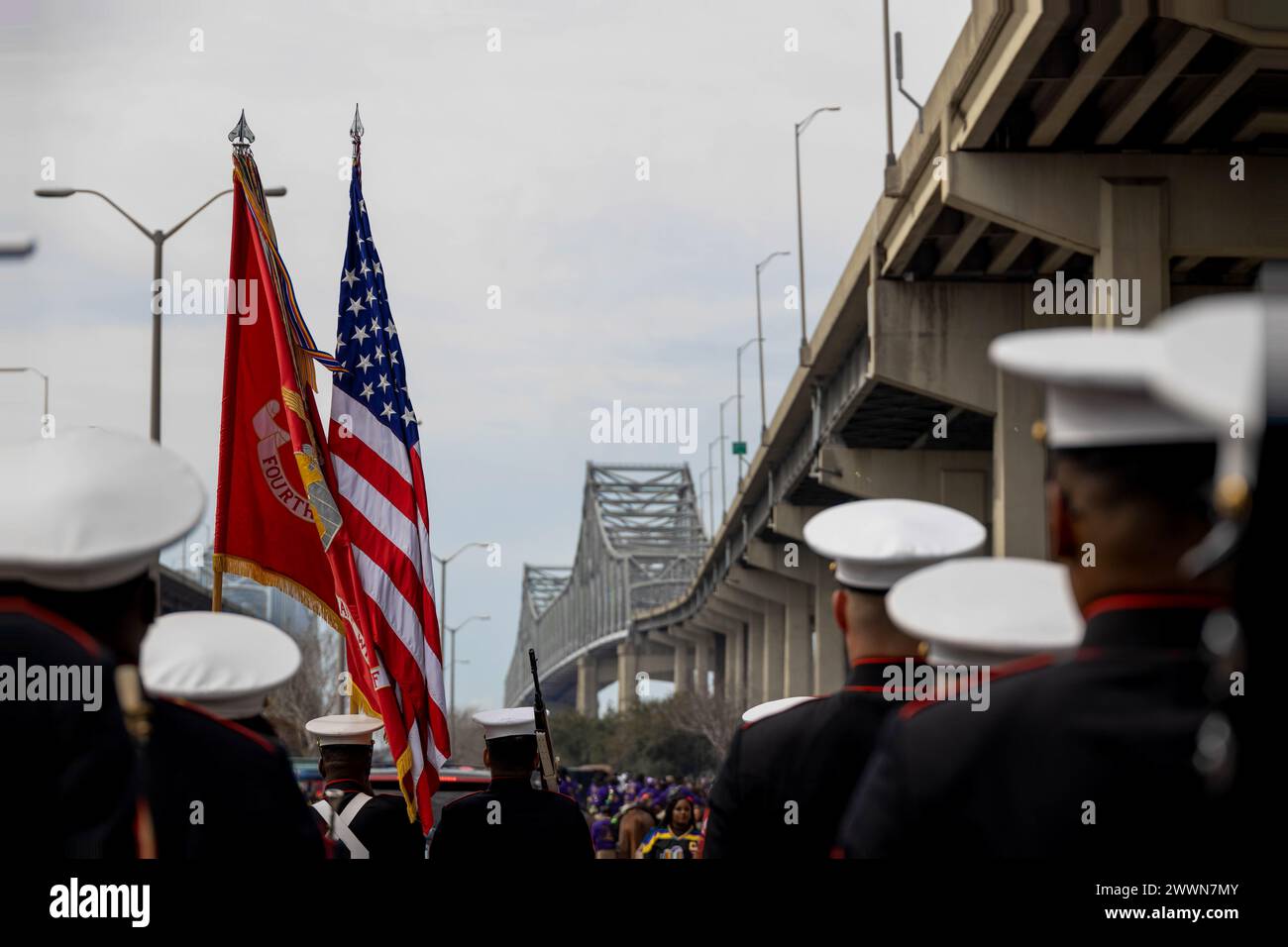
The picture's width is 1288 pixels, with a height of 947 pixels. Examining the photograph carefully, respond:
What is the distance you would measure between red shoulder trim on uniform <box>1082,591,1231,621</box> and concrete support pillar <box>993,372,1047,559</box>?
2127 cm

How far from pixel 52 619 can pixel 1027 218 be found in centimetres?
1740

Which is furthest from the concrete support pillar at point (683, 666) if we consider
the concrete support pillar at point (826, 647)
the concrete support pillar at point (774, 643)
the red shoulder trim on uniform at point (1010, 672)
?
the red shoulder trim on uniform at point (1010, 672)

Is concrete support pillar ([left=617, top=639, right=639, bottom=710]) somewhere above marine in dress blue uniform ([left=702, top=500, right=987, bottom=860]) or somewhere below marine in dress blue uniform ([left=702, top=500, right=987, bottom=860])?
below

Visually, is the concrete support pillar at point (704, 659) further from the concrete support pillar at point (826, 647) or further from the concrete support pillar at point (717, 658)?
the concrete support pillar at point (826, 647)

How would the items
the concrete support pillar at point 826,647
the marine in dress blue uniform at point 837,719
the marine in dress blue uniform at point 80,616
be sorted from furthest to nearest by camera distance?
1. the concrete support pillar at point 826,647
2. the marine in dress blue uniform at point 837,719
3. the marine in dress blue uniform at point 80,616

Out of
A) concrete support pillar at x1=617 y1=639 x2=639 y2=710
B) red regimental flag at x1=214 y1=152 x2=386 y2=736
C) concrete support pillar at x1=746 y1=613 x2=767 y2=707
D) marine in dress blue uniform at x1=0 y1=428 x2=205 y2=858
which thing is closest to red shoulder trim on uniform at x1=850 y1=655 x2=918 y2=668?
marine in dress blue uniform at x1=0 y1=428 x2=205 y2=858

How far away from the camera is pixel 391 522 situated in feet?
29.5

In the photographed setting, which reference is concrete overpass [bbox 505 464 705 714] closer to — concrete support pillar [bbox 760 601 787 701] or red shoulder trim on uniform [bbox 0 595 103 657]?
concrete support pillar [bbox 760 601 787 701]

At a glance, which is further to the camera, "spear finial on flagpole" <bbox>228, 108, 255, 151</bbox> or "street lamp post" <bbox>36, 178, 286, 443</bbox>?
"street lamp post" <bbox>36, 178, 286, 443</bbox>

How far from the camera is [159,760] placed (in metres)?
3.08

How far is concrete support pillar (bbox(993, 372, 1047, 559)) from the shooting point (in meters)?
23.9

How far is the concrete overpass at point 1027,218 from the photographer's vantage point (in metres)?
16.5

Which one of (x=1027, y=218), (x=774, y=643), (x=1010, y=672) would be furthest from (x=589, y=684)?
(x=1010, y=672)

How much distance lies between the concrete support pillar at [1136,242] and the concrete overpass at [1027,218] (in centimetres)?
2
